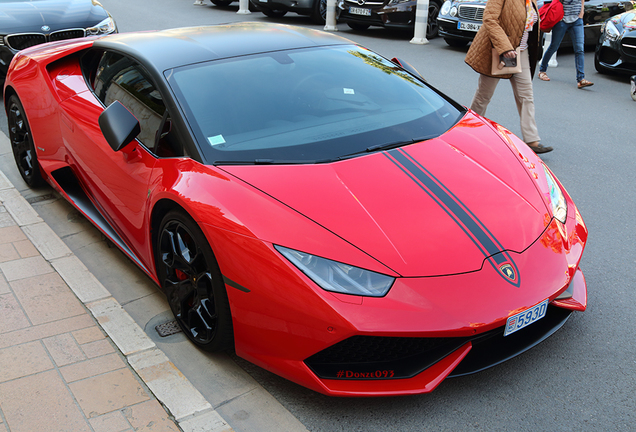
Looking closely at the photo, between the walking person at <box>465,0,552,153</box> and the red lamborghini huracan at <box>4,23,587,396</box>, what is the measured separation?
6.33ft

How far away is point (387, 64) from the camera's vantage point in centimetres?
386

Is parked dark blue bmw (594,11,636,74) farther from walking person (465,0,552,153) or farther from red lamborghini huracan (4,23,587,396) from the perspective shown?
red lamborghini huracan (4,23,587,396)

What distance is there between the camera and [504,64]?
5.42 metres

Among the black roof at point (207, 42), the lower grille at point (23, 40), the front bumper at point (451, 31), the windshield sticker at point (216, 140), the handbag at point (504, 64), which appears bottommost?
the front bumper at point (451, 31)

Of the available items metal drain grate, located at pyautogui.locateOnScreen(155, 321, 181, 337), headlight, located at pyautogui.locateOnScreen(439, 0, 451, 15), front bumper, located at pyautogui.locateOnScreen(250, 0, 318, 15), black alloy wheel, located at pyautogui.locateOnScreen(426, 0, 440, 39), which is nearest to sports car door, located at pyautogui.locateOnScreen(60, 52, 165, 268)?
metal drain grate, located at pyautogui.locateOnScreen(155, 321, 181, 337)

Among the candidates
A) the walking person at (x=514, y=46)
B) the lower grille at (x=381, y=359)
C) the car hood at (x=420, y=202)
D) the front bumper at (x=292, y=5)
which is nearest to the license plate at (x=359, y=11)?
the front bumper at (x=292, y=5)

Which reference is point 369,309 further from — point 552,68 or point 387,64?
point 552,68

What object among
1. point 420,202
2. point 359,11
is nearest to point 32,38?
point 420,202

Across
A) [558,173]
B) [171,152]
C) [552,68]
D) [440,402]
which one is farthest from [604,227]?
[552,68]

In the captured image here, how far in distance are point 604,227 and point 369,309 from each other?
2706 mm

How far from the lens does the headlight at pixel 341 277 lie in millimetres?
2270

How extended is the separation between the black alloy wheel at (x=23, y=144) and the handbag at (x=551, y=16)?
22.7ft

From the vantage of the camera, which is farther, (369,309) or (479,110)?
(479,110)

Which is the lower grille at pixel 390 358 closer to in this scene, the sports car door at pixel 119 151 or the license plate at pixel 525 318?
the license plate at pixel 525 318
